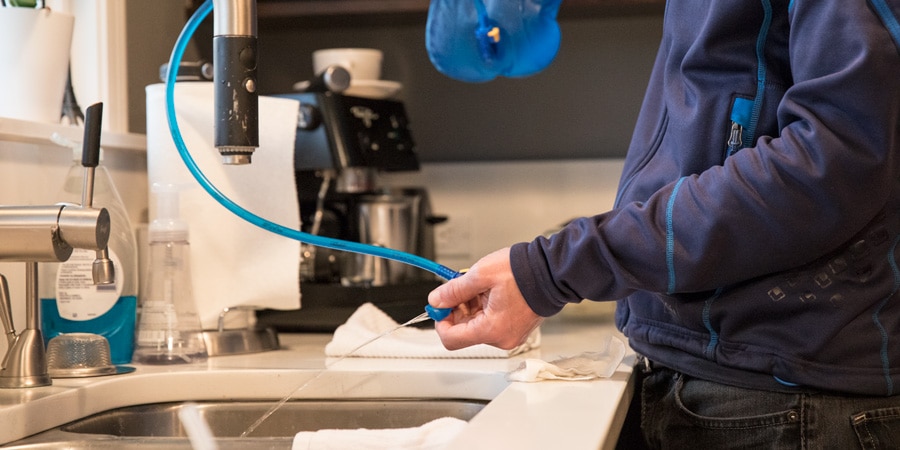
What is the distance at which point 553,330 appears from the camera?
1.66 meters

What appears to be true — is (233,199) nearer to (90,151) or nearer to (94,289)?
(94,289)

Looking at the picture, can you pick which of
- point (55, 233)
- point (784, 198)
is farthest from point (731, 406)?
point (55, 233)

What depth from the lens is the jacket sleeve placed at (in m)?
0.83

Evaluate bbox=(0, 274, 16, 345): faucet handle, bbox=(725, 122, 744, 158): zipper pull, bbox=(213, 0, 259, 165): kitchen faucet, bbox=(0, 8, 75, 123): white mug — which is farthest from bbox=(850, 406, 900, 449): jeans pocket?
bbox=(0, 8, 75, 123): white mug

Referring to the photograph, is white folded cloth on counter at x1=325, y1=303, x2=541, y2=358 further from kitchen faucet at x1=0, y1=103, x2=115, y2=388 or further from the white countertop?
kitchen faucet at x1=0, y1=103, x2=115, y2=388

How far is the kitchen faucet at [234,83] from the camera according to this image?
985 mm

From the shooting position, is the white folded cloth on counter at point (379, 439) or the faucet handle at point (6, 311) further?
the faucet handle at point (6, 311)

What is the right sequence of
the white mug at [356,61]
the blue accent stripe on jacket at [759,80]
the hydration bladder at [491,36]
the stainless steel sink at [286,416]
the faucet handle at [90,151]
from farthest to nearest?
the white mug at [356,61] → the hydration bladder at [491,36] → the stainless steel sink at [286,416] → the faucet handle at [90,151] → the blue accent stripe on jacket at [759,80]

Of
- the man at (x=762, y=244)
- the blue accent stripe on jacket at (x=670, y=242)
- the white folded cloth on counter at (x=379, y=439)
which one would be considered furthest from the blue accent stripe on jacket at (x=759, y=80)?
the white folded cloth on counter at (x=379, y=439)

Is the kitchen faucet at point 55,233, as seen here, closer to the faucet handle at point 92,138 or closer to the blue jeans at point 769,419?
the faucet handle at point 92,138

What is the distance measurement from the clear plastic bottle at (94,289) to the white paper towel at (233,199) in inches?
3.9

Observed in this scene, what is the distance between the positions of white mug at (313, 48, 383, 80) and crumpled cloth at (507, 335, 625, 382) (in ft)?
2.93

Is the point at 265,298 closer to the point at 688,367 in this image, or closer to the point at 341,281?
the point at 341,281

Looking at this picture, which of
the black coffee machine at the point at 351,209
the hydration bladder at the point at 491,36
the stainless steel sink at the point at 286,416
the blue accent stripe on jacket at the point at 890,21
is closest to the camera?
the blue accent stripe on jacket at the point at 890,21
